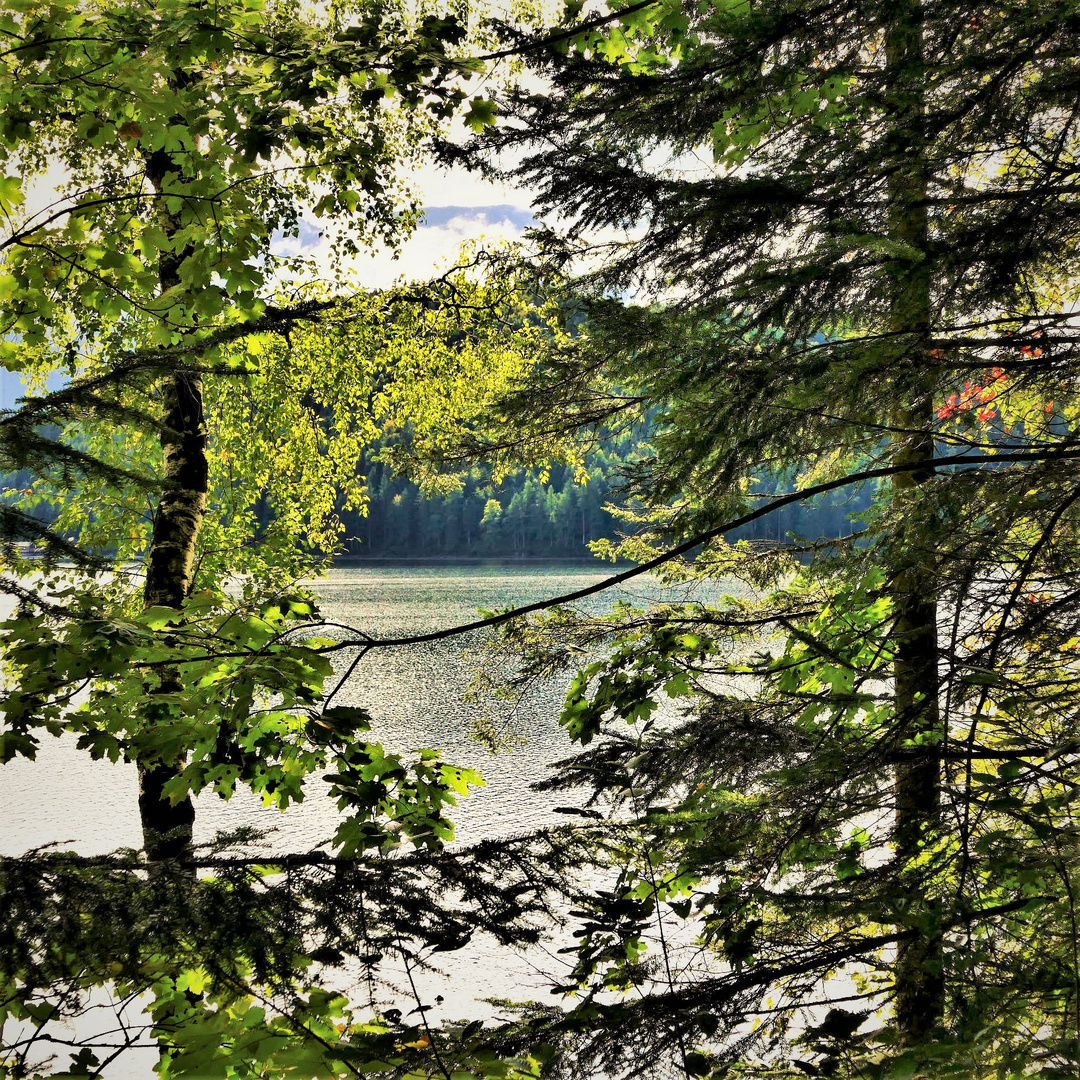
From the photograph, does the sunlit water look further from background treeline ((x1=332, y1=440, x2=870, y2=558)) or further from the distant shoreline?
background treeline ((x1=332, y1=440, x2=870, y2=558))

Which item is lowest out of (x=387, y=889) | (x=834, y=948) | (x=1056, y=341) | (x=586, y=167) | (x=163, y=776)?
(x=163, y=776)

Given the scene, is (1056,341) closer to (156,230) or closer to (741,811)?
(741,811)

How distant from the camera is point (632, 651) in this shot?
3.56m

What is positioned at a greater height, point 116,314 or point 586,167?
point 586,167

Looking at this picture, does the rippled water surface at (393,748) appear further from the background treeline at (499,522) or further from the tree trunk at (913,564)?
the background treeline at (499,522)

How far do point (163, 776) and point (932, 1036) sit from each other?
6.48 m

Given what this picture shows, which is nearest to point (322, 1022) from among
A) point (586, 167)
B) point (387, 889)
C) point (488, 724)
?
point (387, 889)

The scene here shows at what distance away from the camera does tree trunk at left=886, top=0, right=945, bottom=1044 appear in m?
2.40

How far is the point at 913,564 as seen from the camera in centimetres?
278

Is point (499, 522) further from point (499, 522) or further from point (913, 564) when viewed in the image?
point (913, 564)

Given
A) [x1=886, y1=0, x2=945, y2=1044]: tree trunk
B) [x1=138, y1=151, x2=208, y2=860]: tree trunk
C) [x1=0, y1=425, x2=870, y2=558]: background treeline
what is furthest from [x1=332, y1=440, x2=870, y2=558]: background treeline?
[x1=886, y1=0, x2=945, y2=1044]: tree trunk

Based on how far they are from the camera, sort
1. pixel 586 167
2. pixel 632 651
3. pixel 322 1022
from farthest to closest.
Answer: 1. pixel 586 167
2. pixel 632 651
3. pixel 322 1022

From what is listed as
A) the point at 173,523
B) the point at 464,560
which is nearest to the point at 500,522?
the point at 464,560

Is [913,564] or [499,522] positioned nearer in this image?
[913,564]
